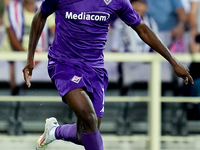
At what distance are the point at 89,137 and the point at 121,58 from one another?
5.60 feet

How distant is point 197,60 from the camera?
5020 mm

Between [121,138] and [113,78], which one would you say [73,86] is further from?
[113,78]

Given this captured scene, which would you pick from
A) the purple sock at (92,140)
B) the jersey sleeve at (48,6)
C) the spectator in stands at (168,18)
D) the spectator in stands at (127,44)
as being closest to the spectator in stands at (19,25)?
the spectator in stands at (127,44)

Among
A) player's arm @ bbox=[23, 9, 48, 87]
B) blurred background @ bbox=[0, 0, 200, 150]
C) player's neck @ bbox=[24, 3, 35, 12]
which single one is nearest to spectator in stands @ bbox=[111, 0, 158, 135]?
blurred background @ bbox=[0, 0, 200, 150]

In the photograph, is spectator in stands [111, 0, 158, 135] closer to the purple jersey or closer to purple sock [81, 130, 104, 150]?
the purple jersey

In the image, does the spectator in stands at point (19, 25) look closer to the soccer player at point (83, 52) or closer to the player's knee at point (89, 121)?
the soccer player at point (83, 52)

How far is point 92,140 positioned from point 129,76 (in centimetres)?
194

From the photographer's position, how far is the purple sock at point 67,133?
3.82 m

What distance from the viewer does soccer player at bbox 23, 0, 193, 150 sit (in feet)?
11.1

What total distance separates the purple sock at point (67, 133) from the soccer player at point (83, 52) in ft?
0.47

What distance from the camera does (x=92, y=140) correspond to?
339 cm

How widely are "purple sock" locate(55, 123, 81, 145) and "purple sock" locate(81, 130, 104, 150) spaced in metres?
0.34

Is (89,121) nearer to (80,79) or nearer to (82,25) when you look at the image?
(80,79)

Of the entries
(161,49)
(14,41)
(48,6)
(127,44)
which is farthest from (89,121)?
(14,41)
